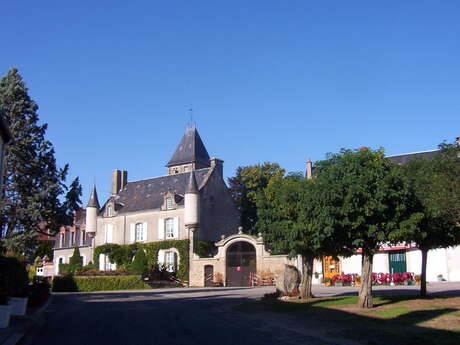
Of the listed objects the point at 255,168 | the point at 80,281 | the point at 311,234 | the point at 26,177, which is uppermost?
the point at 255,168

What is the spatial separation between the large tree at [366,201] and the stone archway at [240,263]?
80.4 feet

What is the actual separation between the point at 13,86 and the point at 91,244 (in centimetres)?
2594

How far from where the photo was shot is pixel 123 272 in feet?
137

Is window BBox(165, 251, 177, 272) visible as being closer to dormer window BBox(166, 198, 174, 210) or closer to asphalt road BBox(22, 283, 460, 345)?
dormer window BBox(166, 198, 174, 210)

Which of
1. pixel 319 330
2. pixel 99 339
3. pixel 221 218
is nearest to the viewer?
pixel 99 339

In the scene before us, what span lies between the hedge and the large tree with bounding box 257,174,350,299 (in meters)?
19.3

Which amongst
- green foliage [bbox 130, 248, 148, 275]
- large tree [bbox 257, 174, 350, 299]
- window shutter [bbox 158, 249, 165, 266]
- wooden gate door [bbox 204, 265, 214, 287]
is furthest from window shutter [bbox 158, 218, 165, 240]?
large tree [bbox 257, 174, 350, 299]

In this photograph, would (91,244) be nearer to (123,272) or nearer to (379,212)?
(123,272)

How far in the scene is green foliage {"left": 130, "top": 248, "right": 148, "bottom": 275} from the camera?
145ft

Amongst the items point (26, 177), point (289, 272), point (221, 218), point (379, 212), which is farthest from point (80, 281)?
point (379, 212)

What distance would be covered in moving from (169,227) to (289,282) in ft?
85.0

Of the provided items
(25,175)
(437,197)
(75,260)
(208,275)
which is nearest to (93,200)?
(75,260)

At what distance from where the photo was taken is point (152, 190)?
2010 inches

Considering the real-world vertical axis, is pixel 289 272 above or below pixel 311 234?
below
